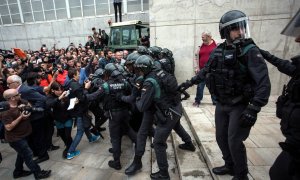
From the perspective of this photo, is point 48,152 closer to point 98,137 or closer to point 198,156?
point 98,137

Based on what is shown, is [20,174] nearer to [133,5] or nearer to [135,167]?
[135,167]

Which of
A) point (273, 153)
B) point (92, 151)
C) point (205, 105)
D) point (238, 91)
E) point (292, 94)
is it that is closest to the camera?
point (292, 94)

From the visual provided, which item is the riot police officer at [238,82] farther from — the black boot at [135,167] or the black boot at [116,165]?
the black boot at [116,165]

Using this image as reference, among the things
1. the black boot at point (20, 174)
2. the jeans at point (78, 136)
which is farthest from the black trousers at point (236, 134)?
the black boot at point (20, 174)

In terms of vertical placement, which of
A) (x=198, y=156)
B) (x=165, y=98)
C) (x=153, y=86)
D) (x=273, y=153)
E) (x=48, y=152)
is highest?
(x=153, y=86)

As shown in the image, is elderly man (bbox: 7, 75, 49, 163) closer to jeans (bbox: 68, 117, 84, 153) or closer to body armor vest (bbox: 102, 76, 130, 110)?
jeans (bbox: 68, 117, 84, 153)

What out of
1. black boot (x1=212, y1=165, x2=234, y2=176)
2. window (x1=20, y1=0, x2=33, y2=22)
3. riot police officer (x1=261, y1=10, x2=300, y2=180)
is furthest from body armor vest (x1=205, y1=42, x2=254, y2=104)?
window (x1=20, y1=0, x2=33, y2=22)

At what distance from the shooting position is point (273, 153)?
3.25 metres

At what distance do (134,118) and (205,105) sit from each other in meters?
2.24

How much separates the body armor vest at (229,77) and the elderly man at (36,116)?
3.24m

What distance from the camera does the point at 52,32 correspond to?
57.9 ft

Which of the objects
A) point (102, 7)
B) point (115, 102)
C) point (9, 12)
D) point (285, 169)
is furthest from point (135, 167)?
point (9, 12)

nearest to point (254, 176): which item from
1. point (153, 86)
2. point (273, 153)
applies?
point (273, 153)

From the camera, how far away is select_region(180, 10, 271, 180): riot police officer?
2068 mm
